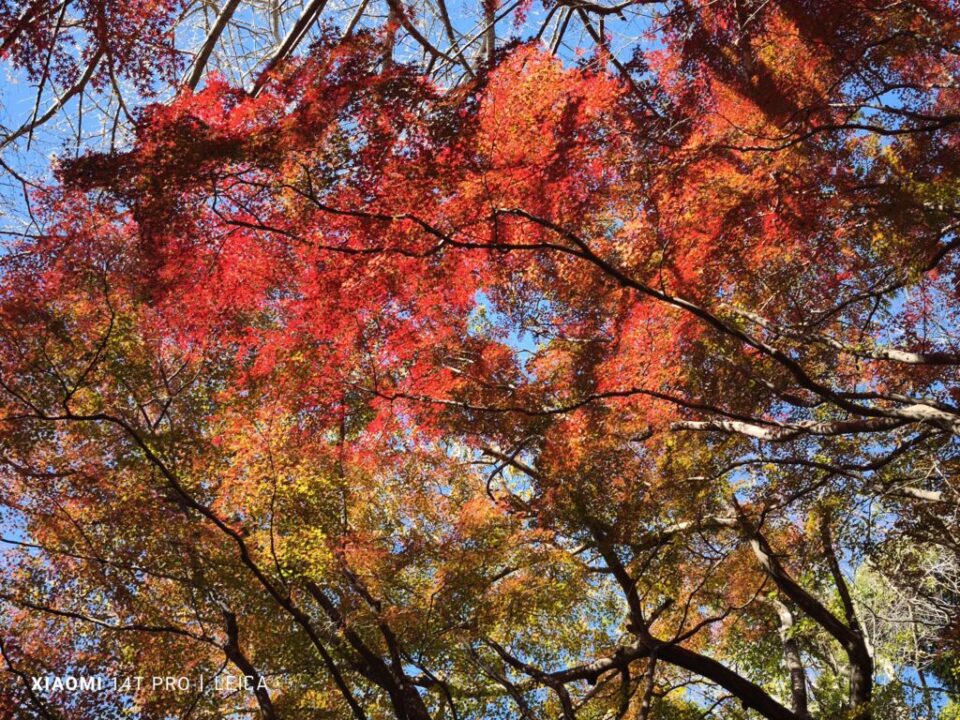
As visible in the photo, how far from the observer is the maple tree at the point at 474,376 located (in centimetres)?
799

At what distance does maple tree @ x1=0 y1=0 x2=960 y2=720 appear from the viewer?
7.99 meters

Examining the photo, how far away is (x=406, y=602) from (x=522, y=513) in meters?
1.93

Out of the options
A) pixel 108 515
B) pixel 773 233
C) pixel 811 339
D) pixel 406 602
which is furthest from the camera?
pixel 773 233

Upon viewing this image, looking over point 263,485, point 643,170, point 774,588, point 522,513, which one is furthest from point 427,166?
point 774,588

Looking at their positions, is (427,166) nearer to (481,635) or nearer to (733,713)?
(481,635)

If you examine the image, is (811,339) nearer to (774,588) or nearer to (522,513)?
(522,513)

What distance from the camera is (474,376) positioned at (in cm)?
1089

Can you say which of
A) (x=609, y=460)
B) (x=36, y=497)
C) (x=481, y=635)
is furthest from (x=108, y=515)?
(x=609, y=460)

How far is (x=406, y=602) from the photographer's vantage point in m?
8.98

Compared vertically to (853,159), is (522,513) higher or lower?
lower

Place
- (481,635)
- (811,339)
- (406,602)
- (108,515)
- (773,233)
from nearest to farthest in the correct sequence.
Answer: (811,339) → (481,635) → (108,515) → (406,602) → (773,233)

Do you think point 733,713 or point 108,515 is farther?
point 733,713

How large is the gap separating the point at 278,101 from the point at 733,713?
939cm

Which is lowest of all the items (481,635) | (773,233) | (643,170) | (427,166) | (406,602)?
(481,635)
